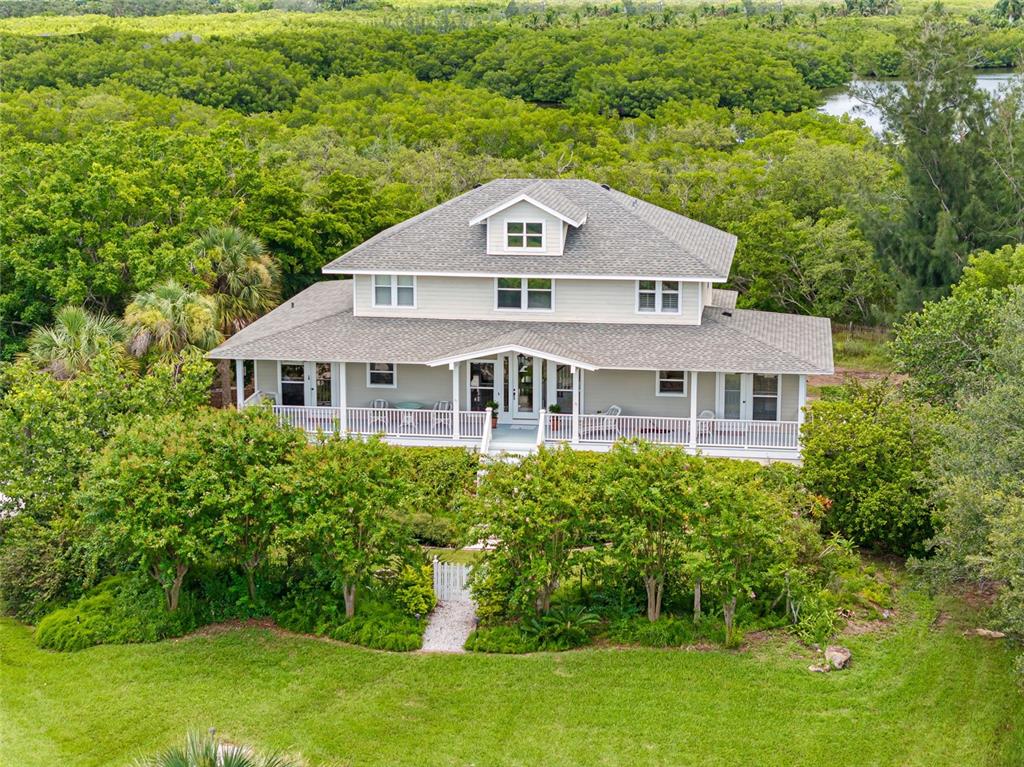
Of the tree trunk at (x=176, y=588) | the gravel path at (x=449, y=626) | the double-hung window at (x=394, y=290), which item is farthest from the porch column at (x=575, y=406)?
the tree trunk at (x=176, y=588)

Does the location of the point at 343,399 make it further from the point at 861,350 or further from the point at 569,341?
the point at 861,350

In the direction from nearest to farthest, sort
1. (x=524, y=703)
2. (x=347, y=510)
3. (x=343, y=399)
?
(x=524, y=703)
(x=347, y=510)
(x=343, y=399)

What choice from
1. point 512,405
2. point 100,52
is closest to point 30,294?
point 512,405

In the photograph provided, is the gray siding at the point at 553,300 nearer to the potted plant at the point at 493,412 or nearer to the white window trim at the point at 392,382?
the white window trim at the point at 392,382

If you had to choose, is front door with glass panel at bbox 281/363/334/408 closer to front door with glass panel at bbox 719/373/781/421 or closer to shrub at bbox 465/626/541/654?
front door with glass panel at bbox 719/373/781/421

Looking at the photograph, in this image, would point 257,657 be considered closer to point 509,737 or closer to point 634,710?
point 509,737

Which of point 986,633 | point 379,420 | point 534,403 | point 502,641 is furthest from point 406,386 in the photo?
point 986,633

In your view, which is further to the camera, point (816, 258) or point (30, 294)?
point (816, 258)
